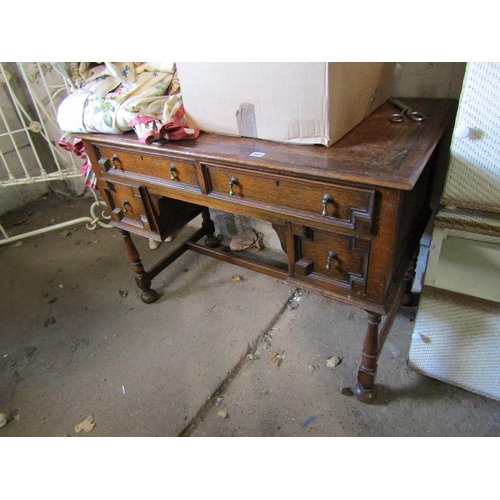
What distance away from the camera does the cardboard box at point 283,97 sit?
3.15 ft

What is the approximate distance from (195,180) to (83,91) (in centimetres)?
74

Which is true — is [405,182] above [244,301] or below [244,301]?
above

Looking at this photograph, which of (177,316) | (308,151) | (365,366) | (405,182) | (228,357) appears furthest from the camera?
(177,316)

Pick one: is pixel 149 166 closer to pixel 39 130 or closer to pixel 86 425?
pixel 86 425

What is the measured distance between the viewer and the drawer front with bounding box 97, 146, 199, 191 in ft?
4.10

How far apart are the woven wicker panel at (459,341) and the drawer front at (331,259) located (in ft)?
1.13

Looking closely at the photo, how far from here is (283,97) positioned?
1013mm

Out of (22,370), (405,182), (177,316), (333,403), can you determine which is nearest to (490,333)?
(333,403)

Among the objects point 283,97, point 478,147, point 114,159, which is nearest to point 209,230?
point 114,159

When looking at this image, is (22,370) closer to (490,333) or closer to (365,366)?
(365,366)

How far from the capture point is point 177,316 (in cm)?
191

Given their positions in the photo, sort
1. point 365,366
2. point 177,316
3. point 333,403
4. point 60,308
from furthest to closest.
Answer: point 60,308 < point 177,316 < point 333,403 < point 365,366

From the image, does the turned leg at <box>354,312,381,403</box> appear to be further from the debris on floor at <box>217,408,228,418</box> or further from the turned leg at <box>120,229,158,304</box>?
the turned leg at <box>120,229,158,304</box>

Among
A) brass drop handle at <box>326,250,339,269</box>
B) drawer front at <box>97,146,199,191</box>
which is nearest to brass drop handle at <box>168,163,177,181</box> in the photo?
drawer front at <box>97,146,199,191</box>
